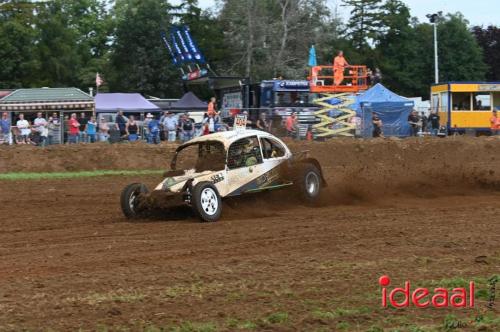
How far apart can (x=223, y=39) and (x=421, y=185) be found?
41.1 metres

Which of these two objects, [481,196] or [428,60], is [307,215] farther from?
[428,60]

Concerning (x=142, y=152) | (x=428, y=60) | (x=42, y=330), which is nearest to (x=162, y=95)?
(x=428, y=60)

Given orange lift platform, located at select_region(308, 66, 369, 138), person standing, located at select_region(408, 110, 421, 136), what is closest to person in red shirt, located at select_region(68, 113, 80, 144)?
orange lift platform, located at select_region(308, 66, 369, 138)

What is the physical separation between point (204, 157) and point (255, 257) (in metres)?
4.82

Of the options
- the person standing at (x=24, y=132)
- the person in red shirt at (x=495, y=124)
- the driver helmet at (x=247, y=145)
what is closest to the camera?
the driver helmet at (x=247, y=145)

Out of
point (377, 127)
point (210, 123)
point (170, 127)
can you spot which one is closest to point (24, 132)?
point (170, 127)

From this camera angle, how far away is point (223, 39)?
181ft

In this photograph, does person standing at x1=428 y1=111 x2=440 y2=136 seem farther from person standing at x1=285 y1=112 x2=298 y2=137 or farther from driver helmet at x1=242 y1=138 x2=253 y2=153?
driver helmet at x1=242 y1=138 x2=253 y2=153

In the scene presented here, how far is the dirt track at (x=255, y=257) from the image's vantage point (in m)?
6.26

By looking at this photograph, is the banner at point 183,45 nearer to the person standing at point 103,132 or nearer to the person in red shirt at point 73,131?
the person standing at point 103,132

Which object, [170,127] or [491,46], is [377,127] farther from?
[491,46]

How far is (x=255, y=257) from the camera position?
28.8ft

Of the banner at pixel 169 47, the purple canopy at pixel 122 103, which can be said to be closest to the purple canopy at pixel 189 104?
the purple canopy at pixel 122 103

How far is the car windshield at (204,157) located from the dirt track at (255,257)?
2.87ft
